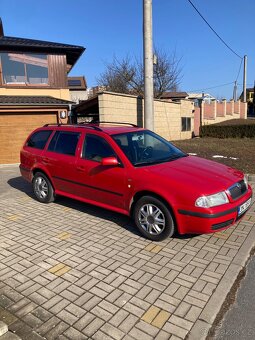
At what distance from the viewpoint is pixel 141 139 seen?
5219mm

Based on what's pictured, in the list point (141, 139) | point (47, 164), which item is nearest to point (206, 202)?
point (141, 139)

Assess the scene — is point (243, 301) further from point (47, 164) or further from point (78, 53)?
point (78, 53)

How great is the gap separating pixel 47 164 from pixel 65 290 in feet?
10.6

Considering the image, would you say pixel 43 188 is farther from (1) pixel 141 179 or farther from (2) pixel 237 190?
(2) pixel 237 190

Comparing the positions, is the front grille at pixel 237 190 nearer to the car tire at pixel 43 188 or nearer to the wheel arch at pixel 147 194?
the wheel arch at pixel 147 194

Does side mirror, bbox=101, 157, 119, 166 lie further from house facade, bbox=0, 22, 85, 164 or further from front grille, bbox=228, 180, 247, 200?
house facade, bbox=0, 22, 85, 164

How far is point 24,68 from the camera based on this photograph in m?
14.7

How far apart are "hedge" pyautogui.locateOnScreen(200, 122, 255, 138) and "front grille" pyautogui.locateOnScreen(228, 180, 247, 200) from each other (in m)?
17.8

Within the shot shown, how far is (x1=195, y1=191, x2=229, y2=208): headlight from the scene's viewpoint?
3762mm

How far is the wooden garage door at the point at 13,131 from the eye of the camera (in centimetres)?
1239

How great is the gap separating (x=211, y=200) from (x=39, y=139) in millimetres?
4105

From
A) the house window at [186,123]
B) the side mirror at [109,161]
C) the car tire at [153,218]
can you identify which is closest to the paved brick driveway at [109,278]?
the car tire at [153,218]

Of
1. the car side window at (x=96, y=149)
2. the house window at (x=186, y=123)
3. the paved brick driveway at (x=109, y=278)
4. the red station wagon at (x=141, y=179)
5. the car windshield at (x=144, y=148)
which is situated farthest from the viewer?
the house window at (x=186, y=123)

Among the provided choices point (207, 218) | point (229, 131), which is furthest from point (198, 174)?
point (229, 131)
